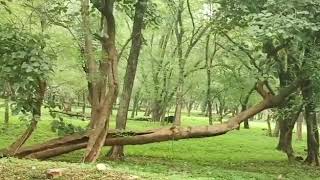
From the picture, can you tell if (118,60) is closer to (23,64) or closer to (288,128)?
(23,64)

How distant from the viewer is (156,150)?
25156mm

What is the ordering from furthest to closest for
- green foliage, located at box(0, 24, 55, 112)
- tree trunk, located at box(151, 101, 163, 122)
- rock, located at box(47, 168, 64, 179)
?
1. tree trunk, located at box(151, 101, 163, 122)
2. green foliage, located at box(0, 24, 55, 112)
3. rock, located at box(47, 168, 64, 179)

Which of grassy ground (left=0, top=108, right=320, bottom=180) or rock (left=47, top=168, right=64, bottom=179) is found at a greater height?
rock (left=47, top=168, right=64, bottom=179)

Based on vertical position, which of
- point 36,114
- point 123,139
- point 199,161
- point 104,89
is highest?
point 104,89

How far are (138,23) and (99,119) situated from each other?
273 inches

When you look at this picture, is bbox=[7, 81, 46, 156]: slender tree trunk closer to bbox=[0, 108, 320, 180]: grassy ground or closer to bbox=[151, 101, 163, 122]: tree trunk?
bbox=[0, 108, 320, 180]: grassy ground

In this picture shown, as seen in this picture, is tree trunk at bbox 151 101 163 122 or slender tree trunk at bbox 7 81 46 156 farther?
tree trunk at bbox 151 101 163 122

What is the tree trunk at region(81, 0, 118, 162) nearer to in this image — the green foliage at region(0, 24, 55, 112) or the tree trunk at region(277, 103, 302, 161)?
the green foliage at region(0, 24, 55, 112)

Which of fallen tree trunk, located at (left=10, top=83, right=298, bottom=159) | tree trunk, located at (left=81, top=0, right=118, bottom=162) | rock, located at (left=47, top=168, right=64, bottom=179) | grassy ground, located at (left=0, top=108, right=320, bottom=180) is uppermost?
tree trunk, located at (left=81, top=0, right=118, bottom=162)

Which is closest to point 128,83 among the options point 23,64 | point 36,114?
point 36,114

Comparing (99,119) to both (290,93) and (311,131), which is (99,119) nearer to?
(290,93)

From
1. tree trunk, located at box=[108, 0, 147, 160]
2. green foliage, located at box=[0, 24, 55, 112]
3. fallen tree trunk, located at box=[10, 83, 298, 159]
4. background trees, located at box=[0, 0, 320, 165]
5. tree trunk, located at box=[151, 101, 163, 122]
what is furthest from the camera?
tree trunk, located at box=[151, 101, 163, 122]

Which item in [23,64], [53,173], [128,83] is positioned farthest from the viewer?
[128,83]

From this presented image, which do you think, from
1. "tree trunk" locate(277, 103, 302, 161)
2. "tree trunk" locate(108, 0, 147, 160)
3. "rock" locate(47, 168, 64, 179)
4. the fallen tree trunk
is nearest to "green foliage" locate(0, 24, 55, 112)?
the fallen tree trunk
